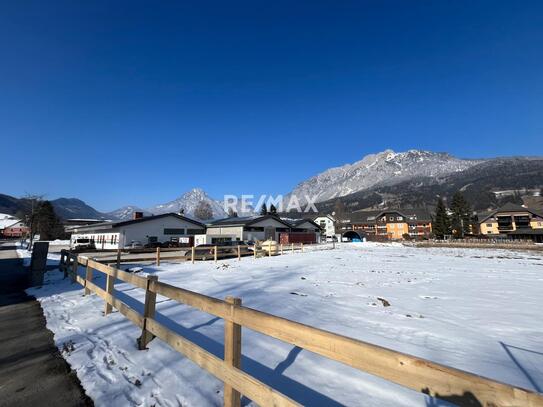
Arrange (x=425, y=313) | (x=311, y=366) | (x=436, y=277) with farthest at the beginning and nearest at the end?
1. (x=436, y=277)
2. (x=425, y=313)
3. (x=311, y=366)

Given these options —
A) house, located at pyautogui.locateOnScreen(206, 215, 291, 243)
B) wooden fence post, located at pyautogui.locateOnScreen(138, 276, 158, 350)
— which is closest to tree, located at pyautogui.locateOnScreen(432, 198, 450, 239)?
house, located at pyautogui.locateOnScreen(206, 215, 291, 243)

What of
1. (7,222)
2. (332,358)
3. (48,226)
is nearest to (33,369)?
(332,358)

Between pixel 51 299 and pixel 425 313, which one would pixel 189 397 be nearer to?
pixel 425 313

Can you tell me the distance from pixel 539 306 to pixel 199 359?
10.4 meters

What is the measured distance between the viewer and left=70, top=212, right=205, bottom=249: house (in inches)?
1694

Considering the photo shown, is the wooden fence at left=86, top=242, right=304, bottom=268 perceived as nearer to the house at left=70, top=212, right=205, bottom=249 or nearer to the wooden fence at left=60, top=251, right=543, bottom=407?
the house at left=70, top=212, right=205, bottom=249

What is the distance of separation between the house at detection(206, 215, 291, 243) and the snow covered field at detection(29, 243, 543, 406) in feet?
142

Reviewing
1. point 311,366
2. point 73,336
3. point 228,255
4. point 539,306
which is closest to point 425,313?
point 539,306

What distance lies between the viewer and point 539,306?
9164 mm

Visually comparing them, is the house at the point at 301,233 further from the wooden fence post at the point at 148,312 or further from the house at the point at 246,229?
the wooden fence post at the point at 148,312

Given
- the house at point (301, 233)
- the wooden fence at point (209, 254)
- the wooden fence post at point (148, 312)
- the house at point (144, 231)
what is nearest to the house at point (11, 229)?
the house at point (144, 231)

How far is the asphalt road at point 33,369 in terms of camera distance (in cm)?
380

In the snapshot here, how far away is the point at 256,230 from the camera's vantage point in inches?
2304

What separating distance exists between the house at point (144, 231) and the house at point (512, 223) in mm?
83698
